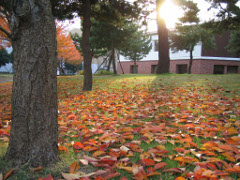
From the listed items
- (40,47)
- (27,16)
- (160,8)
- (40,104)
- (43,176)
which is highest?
(160,8)

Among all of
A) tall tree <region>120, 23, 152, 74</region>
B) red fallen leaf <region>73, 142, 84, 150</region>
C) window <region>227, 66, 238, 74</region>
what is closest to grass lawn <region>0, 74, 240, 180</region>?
red fallen leaf <region>73, 142, 84, 150</region>

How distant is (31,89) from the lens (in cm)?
182

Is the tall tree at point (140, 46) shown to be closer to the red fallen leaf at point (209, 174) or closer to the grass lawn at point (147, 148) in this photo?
the grass lawn at point (147, 148)

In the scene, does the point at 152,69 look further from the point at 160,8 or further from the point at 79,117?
the point at 79,117

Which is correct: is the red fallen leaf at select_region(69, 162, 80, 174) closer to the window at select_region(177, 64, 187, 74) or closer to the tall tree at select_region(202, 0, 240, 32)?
the tall tree at select_region(202, 0, 240, 32)

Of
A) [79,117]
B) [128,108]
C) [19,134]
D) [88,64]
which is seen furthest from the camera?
[88,64]

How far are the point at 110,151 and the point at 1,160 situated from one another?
1066mm

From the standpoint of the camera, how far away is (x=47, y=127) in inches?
74.4

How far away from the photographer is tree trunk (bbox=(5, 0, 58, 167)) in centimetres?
182

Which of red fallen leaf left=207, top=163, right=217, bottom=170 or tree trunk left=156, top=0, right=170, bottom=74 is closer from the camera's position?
red fallen leaf left=207, top=163, right=217, bottom=170

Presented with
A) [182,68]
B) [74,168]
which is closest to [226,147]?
[74,168]

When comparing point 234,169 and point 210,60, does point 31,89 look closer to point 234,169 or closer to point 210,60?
point 234,169

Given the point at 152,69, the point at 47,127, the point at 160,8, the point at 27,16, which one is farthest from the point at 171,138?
the point at 152,69

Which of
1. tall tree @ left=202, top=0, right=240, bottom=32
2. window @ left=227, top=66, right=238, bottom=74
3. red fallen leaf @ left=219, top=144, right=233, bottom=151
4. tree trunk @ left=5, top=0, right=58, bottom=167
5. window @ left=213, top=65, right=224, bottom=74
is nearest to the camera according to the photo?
tree trunk @ left=5, top=0, right=58, bottom=167
